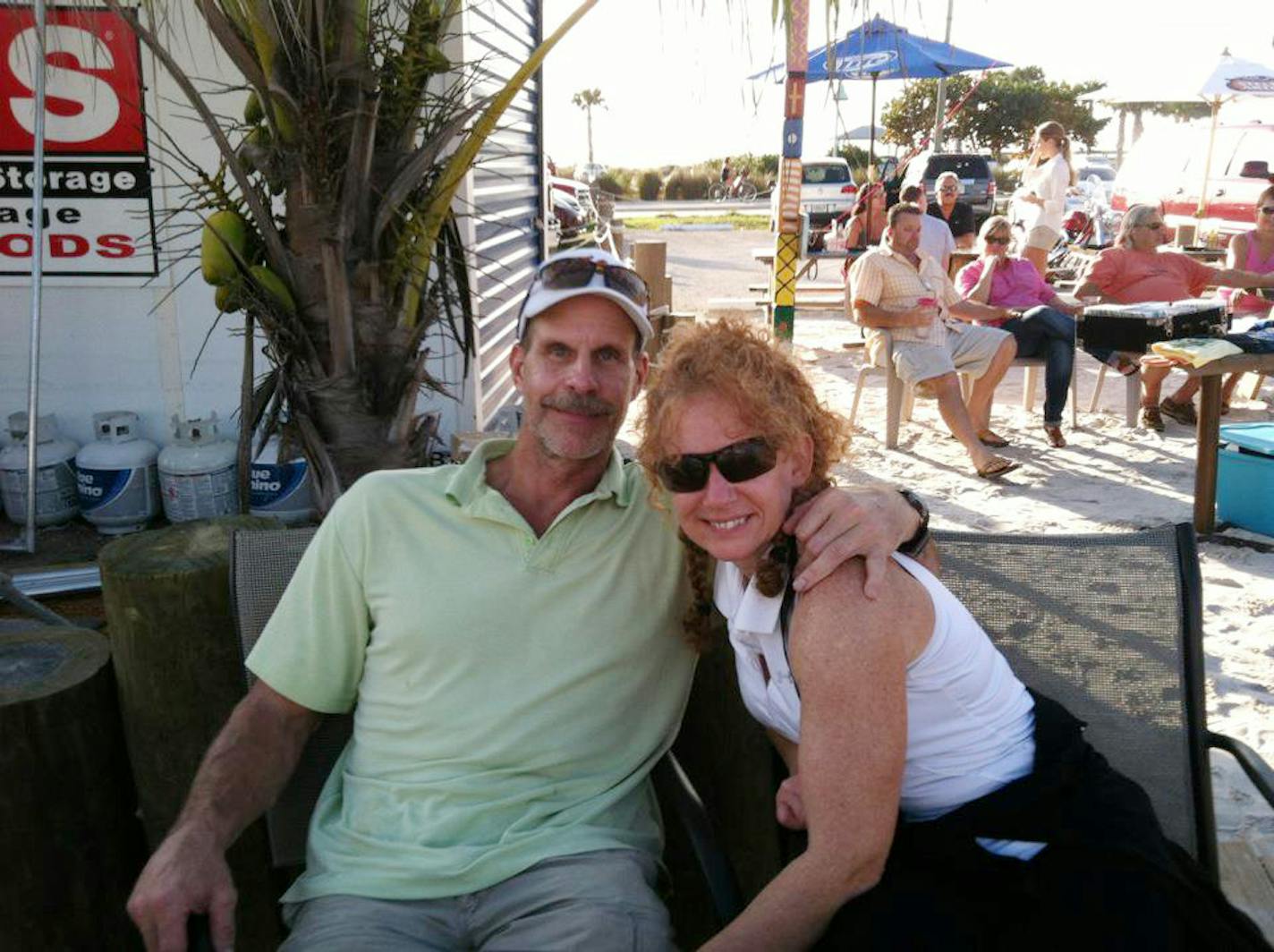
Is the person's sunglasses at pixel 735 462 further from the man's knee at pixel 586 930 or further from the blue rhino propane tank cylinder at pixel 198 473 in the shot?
the blue rhino propane tank cylinder at pixel 198 473

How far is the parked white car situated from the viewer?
22.9 m

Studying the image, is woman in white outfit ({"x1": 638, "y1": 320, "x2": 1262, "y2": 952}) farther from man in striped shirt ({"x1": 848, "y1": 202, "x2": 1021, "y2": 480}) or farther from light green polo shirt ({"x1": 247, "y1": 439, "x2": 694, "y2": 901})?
man in striped shirt ({"x1": 848, "y1": 202, "x2": 1021, "y2": 480})

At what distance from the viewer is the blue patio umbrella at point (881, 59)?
7.42 ft

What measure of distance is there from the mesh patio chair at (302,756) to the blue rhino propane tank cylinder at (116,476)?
11.4ft

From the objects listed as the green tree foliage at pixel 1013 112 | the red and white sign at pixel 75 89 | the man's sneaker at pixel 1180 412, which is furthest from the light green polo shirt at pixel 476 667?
the green tree foliage at pixel 1013 112

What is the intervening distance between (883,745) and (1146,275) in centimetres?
751

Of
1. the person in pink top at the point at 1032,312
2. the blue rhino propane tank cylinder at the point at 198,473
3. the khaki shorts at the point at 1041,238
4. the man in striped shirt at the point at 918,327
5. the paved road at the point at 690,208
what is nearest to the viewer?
the blue rhino propane tank cylinder at the point at 198,473

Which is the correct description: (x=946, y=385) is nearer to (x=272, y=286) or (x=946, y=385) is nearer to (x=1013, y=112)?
(x=272, y=286)

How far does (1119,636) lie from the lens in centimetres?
229

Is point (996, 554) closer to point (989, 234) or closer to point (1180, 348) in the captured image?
point (1180, 348)

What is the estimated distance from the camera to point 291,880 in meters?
2.46

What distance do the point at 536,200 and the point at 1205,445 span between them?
15.4ft

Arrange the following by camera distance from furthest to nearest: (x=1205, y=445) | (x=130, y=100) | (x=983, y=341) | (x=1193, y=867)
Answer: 1. (x=983, y=341)
2. (x=1205, y=445)
3. (x=130, y=100)
4. (x=1193, y=867)

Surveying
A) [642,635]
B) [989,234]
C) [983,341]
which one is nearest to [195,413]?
[642,635]
